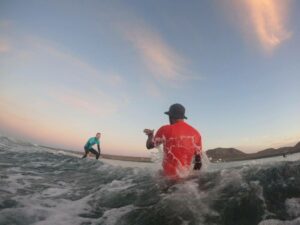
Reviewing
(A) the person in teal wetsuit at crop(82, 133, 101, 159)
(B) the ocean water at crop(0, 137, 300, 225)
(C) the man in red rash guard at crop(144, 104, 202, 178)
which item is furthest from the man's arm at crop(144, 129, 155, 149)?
(A) the person in teal wetsuit at crop(82, 133, 101, 159)

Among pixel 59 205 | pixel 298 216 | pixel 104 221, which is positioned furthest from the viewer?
pixel 59 205

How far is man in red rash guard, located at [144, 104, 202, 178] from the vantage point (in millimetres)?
6609

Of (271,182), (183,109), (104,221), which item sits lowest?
(104,221)

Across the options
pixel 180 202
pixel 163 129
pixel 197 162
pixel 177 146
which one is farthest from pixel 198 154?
pixel 180 202

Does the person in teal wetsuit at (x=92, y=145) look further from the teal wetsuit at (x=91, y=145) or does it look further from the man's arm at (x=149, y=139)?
the man's arm at (x=149, y=139)

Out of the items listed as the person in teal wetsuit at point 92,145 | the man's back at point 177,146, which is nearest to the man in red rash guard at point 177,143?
the man's back at point 177,146

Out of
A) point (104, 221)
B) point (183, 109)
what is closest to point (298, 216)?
point (104, 221)

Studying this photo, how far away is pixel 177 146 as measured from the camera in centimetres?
661

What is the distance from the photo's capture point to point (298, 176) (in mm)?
5434

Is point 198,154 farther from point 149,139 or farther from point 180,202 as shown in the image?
point 180,202

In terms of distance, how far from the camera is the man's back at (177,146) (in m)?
6.61

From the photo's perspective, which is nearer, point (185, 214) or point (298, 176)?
point (185, 214)

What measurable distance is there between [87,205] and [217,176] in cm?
298

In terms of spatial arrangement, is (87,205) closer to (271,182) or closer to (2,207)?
(2,207)
